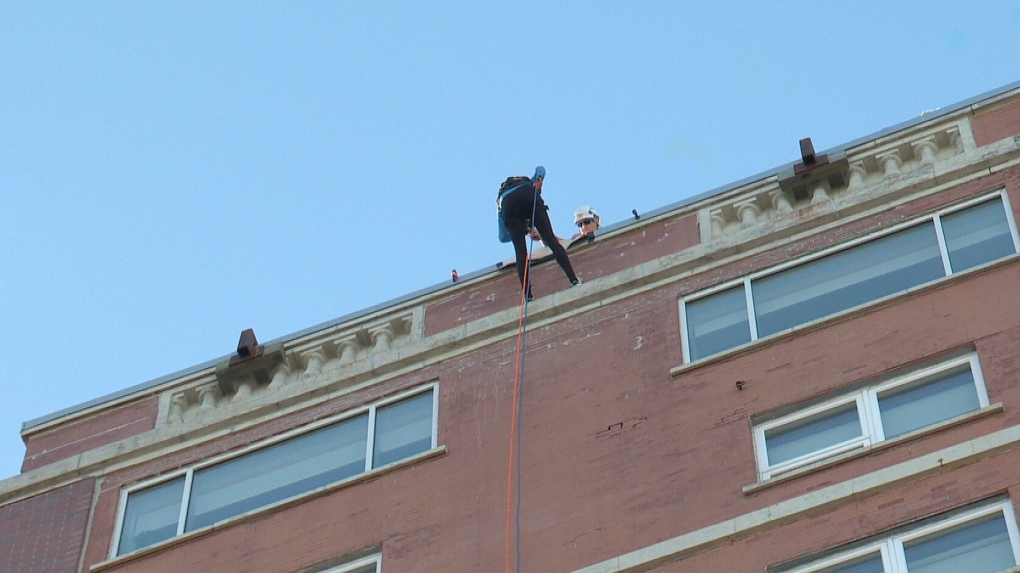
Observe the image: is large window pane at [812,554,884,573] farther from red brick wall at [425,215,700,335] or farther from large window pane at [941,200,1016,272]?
red brick wall at [425,215,700,335]

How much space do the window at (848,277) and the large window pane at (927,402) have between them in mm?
1599

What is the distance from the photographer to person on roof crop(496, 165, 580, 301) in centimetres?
2577

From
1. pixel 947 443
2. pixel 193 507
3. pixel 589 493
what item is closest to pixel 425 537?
pixel 589 493

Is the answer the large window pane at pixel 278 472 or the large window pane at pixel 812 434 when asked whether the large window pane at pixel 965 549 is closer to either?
the large window pane at pixel 812 434

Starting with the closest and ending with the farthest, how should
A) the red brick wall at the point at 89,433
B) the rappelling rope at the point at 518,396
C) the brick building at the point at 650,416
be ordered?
the brick building at the point at 650,416 < the rappelling rope at the point at 518,396 < the red brick wall at the point at 89,433

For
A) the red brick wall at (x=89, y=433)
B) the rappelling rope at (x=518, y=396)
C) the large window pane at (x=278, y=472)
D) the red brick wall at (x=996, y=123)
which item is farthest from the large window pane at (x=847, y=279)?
the red brick wall at (x=89, y=433)

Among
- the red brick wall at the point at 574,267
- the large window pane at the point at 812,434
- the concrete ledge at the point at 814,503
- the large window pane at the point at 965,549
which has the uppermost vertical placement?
the red brick wall at the point at 574,267

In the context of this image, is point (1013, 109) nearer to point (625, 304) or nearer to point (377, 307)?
point (625, 304)

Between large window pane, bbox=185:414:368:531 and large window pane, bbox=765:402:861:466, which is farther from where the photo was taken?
large window pane, bbox=185:414:368:531

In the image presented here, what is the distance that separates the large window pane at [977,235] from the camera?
23.7 meters

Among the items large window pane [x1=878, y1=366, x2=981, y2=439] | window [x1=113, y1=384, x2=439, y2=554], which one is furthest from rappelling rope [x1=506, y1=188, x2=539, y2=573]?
large window pane [x1=878, y1=366, x2=981, y2=439]

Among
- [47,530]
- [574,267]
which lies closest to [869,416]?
[574,267]

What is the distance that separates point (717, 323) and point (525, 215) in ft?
9.16

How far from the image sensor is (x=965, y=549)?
2027cm
